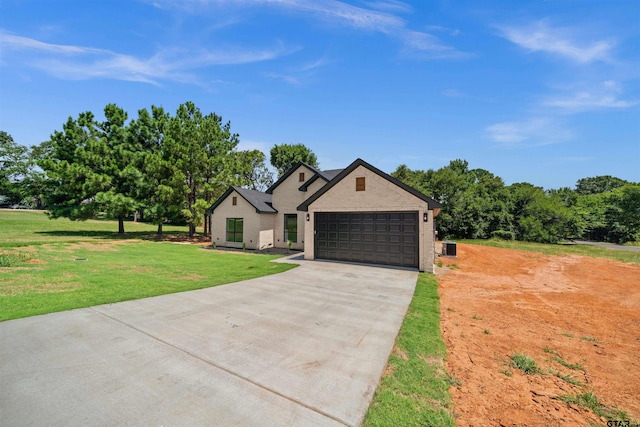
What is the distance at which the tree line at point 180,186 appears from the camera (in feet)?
76.3

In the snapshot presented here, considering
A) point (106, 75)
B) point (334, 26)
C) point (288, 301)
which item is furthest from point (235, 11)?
point (288, 301)

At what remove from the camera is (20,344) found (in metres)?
4.18

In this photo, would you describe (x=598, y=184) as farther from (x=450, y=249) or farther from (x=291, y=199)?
(x=291, y=199)

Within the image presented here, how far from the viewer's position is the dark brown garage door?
40.1 ft

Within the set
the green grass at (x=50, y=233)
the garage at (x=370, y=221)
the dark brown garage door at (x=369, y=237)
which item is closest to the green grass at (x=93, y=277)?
the dark brown garage door at (x=369, y=237)

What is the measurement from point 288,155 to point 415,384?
46.3 meters

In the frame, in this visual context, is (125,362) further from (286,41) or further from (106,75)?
(106,75)

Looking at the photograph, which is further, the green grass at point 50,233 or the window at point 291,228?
the window at point 291,228

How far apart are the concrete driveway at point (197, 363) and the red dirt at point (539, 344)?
129cm

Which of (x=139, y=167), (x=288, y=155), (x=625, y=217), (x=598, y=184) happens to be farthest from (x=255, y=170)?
(x=598, y=184)

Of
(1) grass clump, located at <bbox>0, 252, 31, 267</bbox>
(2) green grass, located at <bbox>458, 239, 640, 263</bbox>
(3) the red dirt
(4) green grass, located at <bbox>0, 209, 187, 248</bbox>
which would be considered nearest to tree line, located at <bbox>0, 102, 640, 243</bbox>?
(4) green grass, located at <bbox>0, 209, 187, 248</bbox>

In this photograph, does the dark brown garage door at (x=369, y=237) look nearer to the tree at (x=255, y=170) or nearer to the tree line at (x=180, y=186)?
the tree line at (x=180, y=186)

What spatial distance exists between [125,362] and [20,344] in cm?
200

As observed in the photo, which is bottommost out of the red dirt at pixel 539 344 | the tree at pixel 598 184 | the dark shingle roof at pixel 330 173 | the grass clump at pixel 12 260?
the red dirt at pixel 539 344
